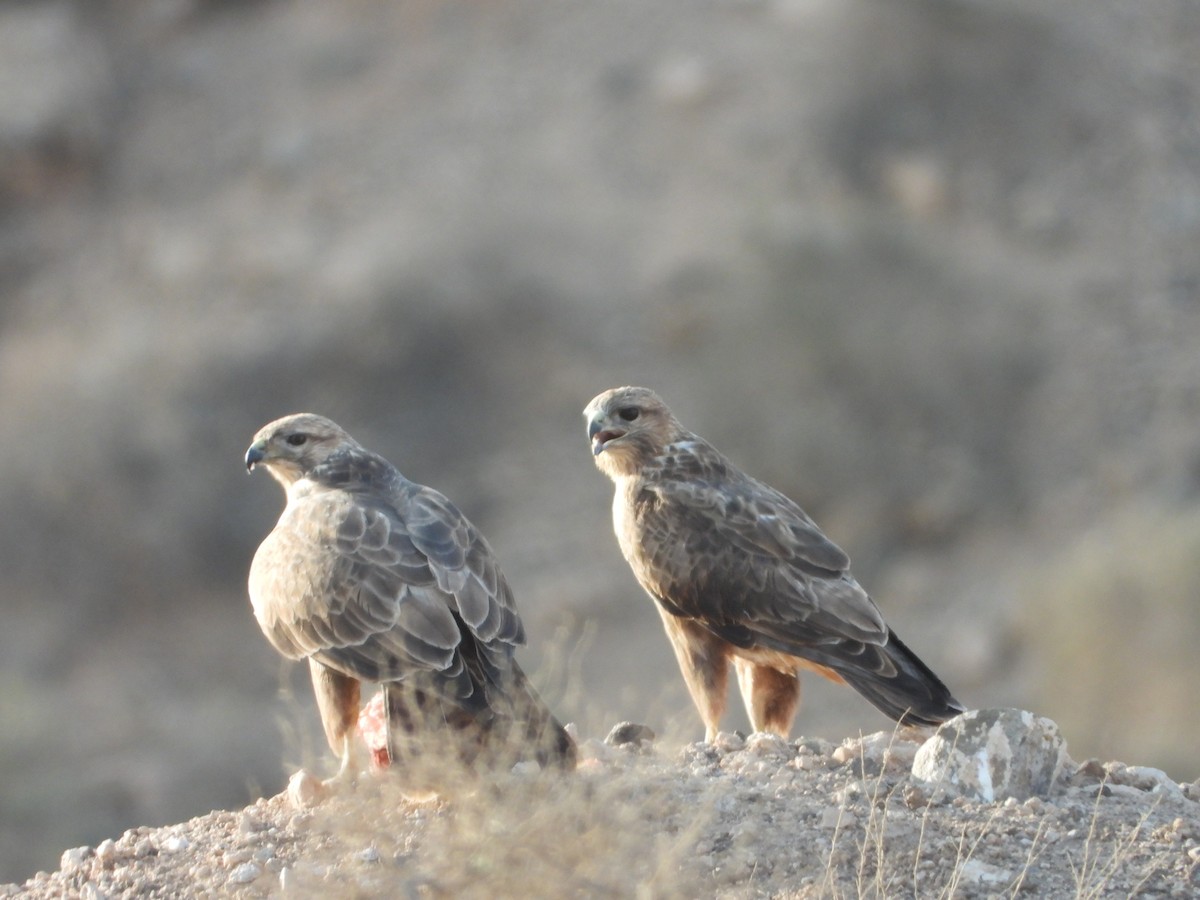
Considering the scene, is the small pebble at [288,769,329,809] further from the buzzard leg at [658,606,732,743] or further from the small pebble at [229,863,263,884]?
the buzzard leg at [658,606,732,743]

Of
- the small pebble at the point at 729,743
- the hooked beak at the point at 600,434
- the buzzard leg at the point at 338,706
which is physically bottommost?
the small pebble at the point at 729,743

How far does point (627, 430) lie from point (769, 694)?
150 cm

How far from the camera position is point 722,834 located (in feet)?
22.6

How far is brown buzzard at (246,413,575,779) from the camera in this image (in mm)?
7180

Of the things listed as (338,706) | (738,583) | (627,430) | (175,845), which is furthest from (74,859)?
(627,430)

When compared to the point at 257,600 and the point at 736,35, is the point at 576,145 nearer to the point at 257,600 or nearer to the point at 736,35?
the point at 736,35

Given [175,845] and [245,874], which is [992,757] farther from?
[175,845]

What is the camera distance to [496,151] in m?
27.3

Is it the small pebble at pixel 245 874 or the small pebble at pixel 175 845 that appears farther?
the small pebble at pixel 175 845

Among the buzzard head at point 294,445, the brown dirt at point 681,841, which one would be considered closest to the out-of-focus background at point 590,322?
the buzzard head at point 294,445

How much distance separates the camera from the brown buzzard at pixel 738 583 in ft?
28.6

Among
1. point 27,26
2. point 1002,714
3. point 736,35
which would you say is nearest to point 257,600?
point 1002,714

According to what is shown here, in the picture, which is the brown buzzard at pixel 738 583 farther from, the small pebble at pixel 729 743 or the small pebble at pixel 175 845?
the small pebble at pixel 175 845

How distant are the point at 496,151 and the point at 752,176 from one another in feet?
12.6
